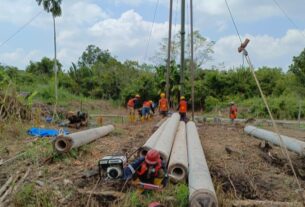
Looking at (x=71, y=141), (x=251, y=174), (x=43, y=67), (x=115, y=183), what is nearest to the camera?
(x=115, y=183)

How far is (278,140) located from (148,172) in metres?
4.70

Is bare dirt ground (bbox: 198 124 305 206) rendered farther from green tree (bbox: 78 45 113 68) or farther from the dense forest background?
green tree (bbox: 78 45 113 68)

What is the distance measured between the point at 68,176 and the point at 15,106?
222 inches

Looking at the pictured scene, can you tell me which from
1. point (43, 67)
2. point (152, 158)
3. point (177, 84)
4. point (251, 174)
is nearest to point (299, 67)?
point (177, 84)

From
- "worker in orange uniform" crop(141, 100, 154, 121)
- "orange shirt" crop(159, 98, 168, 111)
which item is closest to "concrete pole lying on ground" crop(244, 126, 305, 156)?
"orange shirt" crop(159, 98, 168, 111)

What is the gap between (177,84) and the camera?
113ft

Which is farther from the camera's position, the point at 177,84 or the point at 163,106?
the point at 177,84

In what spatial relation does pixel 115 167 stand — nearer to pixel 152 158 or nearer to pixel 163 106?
pixel 152 158

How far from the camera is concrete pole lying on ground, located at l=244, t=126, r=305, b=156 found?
24.0ft

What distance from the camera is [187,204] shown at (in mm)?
4484

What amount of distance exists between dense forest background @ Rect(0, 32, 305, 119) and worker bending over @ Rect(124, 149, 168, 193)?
17640 millimetres

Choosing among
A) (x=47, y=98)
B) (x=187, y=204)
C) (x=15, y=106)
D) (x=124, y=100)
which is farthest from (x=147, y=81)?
(x=187, y=204)

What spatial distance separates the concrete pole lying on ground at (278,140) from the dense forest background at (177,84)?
13.0m

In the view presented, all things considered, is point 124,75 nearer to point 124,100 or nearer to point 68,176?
point 124,100
